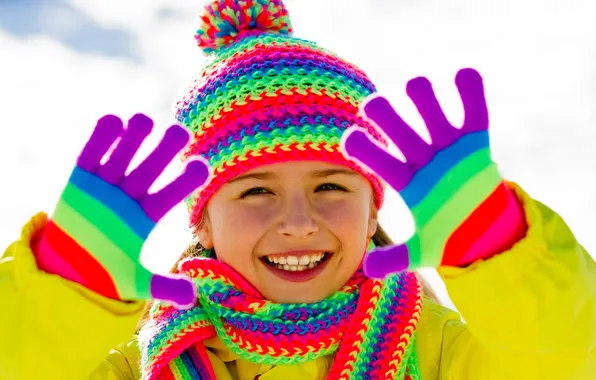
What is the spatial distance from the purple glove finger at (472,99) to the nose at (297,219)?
0.57m

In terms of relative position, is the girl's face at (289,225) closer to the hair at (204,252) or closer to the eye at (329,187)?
the eye at (329,187)

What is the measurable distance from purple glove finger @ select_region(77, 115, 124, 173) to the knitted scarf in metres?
0.62

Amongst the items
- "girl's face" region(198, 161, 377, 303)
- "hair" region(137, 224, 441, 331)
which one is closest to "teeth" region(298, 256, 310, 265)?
"girl's face" region(198, 161, 377, 303)

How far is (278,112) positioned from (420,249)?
2.21ft

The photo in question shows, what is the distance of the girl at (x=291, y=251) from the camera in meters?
1.65

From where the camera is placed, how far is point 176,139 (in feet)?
5.70

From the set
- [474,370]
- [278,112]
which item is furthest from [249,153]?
[474,370]

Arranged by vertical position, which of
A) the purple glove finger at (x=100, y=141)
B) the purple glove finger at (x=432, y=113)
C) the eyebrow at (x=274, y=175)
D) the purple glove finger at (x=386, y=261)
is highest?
the purple glove finger at (x=432, y=113)

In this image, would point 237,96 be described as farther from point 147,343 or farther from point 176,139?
point 147,343

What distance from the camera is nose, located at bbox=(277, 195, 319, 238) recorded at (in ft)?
6.81

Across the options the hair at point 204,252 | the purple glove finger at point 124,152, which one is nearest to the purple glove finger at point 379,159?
Result: the purple glove finger at point 124,152

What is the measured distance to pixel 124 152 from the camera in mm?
1705

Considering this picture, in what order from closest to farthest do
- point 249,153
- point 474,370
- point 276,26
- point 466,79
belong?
1. point 466,79
2. point 474,370
3. point 249,153
4. point 276,26

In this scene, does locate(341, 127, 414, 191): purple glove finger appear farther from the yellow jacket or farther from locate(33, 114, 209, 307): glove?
locate(33, 114, 209, 307): glove
